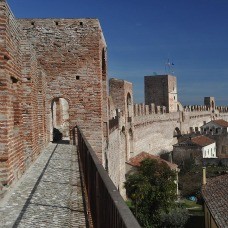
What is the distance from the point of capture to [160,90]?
3912cm

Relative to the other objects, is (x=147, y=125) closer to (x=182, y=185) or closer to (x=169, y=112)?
(x=182, y=185)

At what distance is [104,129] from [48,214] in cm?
846

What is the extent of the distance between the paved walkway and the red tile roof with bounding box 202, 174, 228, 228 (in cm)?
776

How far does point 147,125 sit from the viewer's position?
1166 inches

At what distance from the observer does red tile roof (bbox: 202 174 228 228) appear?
13.1 m

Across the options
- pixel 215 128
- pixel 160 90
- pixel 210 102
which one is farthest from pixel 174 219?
pixel 210 102

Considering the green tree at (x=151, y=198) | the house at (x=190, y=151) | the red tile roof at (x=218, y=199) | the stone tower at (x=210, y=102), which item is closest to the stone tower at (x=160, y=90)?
the house at (x=190, y=151)

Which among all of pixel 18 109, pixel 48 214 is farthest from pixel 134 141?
pixel 48 214

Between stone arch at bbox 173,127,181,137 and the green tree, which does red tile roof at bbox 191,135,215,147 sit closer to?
stone arch at bbox 173,127,181,137

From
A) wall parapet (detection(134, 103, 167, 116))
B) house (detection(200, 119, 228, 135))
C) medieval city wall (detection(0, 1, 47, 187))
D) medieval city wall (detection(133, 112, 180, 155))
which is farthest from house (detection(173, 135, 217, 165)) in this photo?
medieval city wall (detection(0, 1, 47, 187))

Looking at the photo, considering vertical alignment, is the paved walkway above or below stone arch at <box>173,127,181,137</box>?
above

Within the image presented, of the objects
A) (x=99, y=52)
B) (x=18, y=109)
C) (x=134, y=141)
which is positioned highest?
(x=99, y=52)

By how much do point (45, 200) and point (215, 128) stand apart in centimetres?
4385

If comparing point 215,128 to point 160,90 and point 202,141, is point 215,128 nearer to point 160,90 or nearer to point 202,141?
point 202,141
